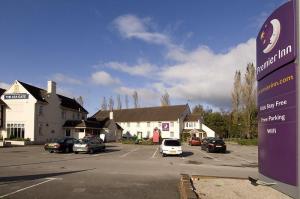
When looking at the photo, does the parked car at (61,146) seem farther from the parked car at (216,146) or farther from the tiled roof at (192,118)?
the tiled roof at (192,118)

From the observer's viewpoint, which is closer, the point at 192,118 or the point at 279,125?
the point at 279,125

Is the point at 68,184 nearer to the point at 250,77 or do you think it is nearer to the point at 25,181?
the point at 25,181

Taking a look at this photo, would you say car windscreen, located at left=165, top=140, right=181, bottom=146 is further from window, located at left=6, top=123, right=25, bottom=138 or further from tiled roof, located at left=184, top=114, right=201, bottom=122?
tiled roof, located at left=184, top=114, right=201, bottom=122

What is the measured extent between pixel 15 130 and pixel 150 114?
39.3 meters

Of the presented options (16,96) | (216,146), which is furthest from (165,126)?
(216,146)

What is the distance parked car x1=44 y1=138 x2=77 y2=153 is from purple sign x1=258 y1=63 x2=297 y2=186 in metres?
28.3

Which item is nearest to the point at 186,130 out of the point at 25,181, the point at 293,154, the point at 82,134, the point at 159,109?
the point at 159,109

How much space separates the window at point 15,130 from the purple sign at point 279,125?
49017 millimetres

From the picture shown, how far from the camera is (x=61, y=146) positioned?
35.7 meters

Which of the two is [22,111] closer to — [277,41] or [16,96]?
[16,96]

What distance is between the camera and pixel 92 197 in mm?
11367

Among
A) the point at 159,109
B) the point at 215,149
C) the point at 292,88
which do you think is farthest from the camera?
the point at 159,109

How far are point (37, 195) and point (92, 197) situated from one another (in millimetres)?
1699

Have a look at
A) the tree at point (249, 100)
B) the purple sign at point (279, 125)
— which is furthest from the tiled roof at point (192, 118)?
the purple sign at point (279, 125)
